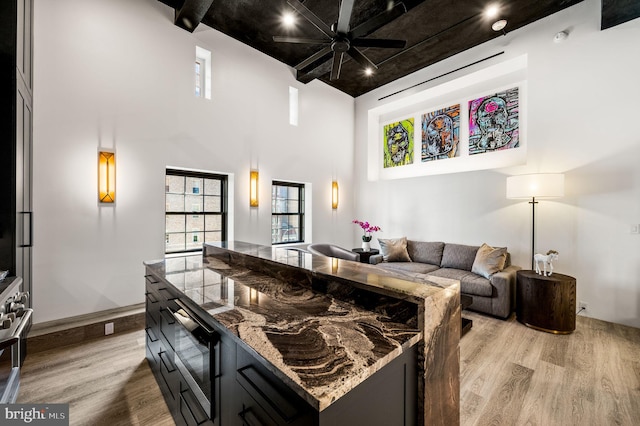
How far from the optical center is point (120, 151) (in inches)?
125

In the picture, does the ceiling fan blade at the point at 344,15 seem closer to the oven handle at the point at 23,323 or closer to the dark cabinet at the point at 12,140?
the dark cabinet at the point at 12,140

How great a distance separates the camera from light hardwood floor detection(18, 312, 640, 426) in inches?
70.5

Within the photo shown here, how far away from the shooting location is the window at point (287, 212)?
5070 mm

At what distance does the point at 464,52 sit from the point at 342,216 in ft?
12.1

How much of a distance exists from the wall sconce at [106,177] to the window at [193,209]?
→ 689 mm

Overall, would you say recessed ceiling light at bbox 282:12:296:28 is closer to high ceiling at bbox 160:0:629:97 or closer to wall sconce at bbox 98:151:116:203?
high ceiling at bbox 160:0:629:97

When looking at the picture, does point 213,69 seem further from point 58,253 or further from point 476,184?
point 476,184

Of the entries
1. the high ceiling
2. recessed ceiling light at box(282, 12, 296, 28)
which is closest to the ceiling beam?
the high ceiling

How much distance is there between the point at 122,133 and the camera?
3191mm

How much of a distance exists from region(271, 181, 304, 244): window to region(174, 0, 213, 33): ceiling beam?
256 centimetres

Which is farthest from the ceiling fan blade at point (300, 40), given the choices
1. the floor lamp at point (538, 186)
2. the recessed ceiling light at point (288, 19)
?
the floor lamp at point (538, 186)

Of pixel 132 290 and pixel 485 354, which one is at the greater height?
pixel 132 290

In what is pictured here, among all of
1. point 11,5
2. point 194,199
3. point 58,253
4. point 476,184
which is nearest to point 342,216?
point 476,184

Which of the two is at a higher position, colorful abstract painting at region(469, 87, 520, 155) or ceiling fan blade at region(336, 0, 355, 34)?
ceiling fan blade at region(336, 0, 355, 34)
